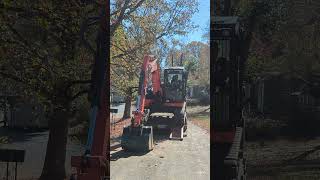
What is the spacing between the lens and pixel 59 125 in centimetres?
337

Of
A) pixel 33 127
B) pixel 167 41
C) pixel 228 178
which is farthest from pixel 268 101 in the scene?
pixel 33 127

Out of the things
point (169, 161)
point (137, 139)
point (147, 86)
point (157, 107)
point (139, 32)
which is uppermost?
point (139, 32)

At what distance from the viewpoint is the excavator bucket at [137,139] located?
3158 mm

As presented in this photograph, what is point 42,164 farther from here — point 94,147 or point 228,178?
point 228,178

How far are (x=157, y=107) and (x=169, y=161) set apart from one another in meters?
0.40

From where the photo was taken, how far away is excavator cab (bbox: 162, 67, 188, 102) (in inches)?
123

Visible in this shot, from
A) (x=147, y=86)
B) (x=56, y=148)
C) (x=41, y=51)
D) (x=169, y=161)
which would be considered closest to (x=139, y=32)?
(x=147, y=86)

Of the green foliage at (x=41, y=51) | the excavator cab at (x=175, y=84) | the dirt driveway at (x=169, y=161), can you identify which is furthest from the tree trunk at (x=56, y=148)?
the excavator cab at (x=175, y=84)

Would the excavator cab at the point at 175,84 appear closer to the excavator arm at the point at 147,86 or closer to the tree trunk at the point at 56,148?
the excavator arm at the point at 147,86

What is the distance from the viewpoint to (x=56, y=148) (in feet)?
11.0

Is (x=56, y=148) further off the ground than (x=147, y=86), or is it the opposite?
(x=147, y=86)

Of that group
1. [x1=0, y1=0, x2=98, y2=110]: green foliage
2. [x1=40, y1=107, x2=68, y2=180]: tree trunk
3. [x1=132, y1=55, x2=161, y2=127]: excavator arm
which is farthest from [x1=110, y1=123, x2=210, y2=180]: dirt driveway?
[x1=0, y1=0, x2=98, y2=110]: green foliage

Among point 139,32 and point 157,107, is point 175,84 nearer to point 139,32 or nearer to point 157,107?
point 157,107

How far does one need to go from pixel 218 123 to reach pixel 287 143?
515 millimetres
